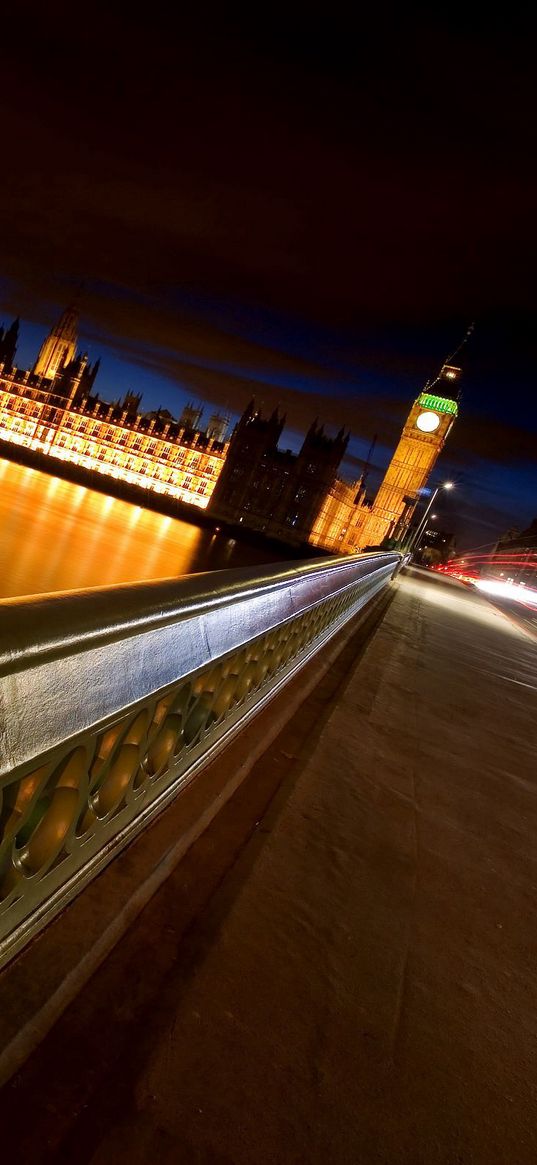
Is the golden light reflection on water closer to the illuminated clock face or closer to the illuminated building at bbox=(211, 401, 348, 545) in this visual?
the illuminated building at bbox=(211, 401, 348, 545)

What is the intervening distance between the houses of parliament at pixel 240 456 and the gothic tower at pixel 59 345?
529cm

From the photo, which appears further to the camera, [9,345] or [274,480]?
[9,345]

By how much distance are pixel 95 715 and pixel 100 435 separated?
11938cm

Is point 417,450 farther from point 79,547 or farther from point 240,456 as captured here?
point 79,547

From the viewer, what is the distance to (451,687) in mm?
5883

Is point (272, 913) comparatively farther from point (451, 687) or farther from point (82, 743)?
point (451, 687)

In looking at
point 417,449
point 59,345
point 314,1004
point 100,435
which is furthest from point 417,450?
point 314,1004

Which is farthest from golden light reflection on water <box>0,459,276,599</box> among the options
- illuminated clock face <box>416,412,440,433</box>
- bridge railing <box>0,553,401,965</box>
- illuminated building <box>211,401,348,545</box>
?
illuminated clock face <box>416,412,440,433</box>

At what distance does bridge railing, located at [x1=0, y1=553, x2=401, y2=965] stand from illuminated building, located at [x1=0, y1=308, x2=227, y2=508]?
104m

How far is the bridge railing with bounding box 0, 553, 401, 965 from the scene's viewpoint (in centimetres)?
102

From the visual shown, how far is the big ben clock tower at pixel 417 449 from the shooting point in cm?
9919

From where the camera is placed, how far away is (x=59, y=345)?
134625 mm

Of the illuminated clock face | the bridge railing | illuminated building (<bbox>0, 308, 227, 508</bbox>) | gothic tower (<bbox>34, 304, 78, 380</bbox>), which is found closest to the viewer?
the bridge railing

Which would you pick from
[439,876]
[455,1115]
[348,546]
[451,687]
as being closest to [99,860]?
[455,1115]
